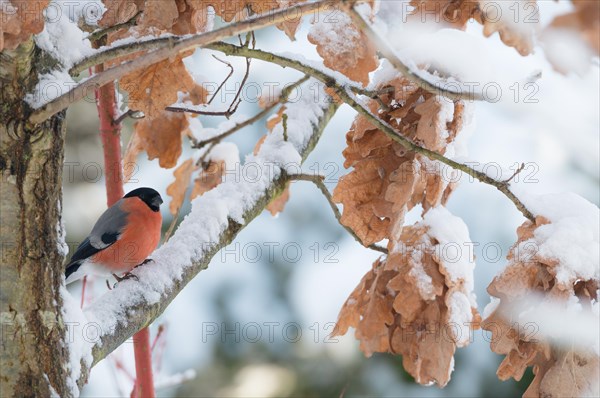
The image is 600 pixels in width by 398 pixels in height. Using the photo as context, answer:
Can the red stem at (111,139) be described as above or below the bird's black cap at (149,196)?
below

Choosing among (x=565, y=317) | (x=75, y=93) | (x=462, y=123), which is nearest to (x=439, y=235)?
(x=462, y=123)

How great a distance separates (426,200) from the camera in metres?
1.83

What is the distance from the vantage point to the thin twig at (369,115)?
1637 mm

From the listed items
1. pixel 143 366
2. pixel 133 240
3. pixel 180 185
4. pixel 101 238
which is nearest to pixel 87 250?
pixel 101 238

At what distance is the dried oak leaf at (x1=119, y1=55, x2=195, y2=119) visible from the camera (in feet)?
5.45

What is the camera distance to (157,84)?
1666 mm

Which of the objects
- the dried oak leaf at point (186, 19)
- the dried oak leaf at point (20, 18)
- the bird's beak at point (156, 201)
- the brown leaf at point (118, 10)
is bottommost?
the dried oak leaf at point (20, 18)

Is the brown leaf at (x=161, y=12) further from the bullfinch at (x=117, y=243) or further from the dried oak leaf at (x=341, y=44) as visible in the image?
the bullfinch at (x=117, y=243)

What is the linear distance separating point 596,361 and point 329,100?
1.37 m

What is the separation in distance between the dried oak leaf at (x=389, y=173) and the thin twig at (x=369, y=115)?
3.5 inches

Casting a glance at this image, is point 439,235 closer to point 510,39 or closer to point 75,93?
point 510,39

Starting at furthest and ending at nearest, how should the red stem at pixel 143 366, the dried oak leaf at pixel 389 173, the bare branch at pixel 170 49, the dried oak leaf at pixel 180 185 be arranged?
the dried oak leaf at pixel 180 185
the red stem at pixel 143 366
the dried oak leaf at pixel 389 173
the bare branch at pixel 170 49

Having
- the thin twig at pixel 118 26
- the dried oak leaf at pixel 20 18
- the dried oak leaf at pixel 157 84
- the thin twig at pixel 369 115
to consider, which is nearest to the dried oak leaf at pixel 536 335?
the thin twig at pixel 369 115

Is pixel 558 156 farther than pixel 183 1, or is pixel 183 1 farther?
pixel 558 156
